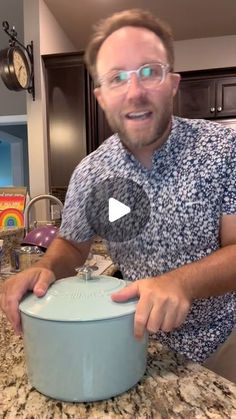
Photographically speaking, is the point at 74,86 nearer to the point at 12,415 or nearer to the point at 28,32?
the point at 28,32

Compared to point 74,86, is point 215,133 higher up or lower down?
lower down

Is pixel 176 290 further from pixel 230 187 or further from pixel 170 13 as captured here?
pixel 170 13

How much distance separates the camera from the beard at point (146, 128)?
77 centimetres

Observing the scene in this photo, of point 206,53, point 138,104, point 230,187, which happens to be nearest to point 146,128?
point 138,104

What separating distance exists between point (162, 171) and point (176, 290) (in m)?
0.32

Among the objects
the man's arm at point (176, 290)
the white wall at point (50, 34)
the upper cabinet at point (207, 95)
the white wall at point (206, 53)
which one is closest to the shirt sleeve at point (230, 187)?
the man's arm at point (176, 290)

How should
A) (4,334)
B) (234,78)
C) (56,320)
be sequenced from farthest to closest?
1. (234,78)
2. (4,334)
3. (56,320)

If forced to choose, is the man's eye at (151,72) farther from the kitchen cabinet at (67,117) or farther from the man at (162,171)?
the kitchen cabinet at (67,117)

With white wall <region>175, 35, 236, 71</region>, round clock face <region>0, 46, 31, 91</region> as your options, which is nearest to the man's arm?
round clock face <region>0, 46, 31, 91</region>

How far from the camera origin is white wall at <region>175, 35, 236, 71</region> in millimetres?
3322

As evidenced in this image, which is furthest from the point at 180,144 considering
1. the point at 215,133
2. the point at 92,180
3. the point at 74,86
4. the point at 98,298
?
the point at 74,86

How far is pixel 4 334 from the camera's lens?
76cm

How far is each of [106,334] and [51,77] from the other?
261 cm
